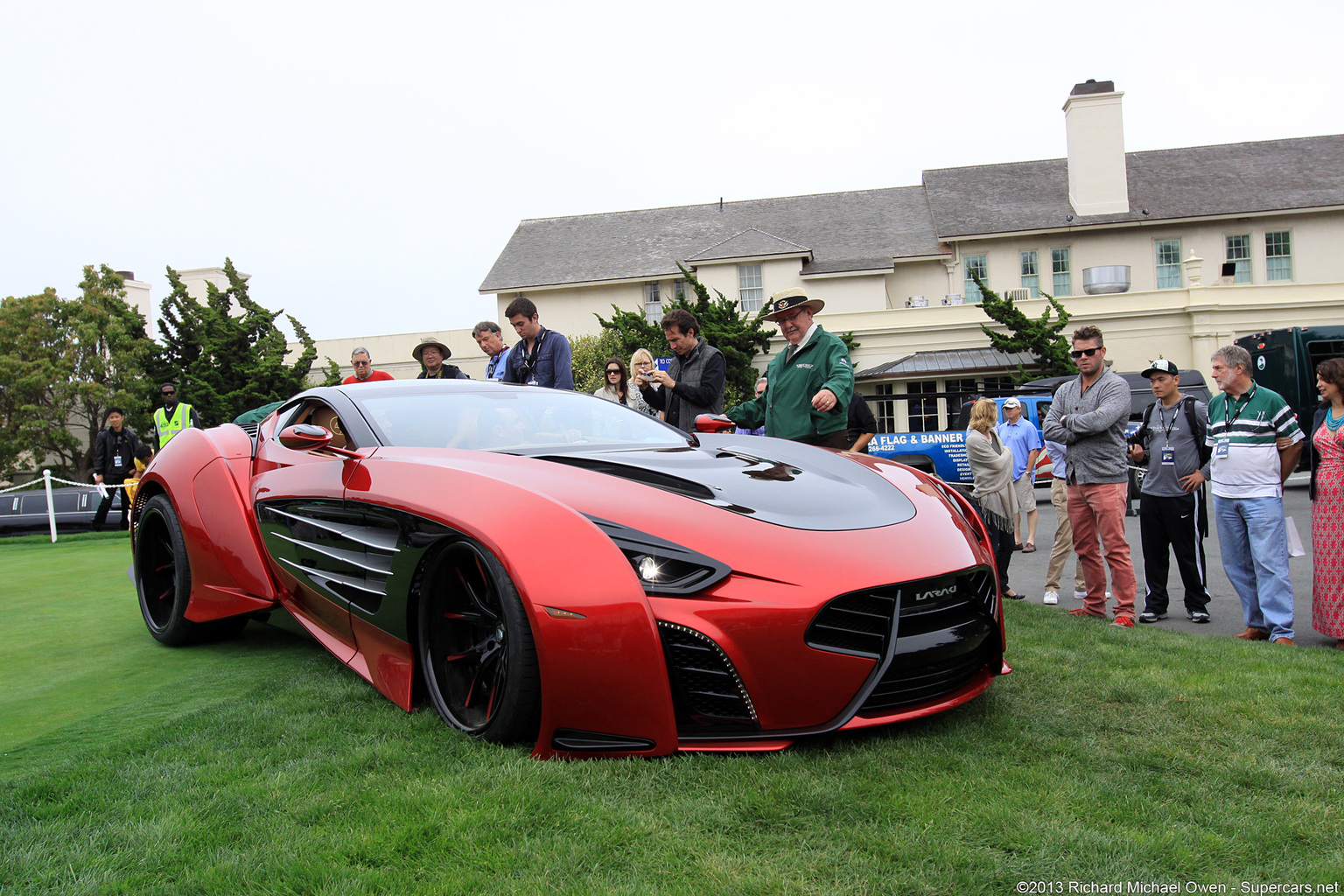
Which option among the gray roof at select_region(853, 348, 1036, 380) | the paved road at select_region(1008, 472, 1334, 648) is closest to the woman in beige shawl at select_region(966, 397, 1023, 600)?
the paved road at select_region(1008, 472, 1334, 648)

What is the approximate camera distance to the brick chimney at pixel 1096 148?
31453 mm

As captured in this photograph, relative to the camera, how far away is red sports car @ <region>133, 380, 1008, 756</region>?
8.46ft

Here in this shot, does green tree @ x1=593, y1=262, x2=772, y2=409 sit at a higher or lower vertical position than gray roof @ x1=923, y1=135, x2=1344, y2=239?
lower

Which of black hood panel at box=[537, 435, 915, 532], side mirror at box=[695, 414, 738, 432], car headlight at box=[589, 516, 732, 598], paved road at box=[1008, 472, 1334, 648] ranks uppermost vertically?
side mirror at box=[695, 414, 738, 432]

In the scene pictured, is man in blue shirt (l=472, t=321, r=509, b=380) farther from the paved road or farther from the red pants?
the paved road

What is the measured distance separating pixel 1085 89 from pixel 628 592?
114ft

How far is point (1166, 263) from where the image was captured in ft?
105

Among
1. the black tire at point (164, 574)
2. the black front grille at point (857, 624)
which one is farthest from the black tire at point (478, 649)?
the black tire at point (164, 574)

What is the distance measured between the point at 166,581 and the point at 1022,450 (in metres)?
7.69

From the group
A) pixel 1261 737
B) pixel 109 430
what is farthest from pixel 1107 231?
pixel 1261 737

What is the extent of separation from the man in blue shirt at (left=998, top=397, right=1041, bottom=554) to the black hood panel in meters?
6.21

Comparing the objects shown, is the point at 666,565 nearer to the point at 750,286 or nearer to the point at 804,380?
the point at 804,380

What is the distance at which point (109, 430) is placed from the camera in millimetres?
13578

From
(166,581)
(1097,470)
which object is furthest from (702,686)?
(1097,470)
